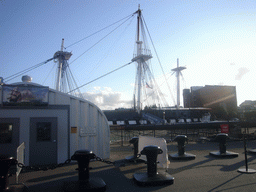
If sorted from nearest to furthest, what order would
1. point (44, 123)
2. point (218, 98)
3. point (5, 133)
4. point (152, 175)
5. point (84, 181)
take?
1. point (84, 181)
2. point (152, 175)
3. point (5, 133)
4. point (44, 123)
5. point (218, 98)

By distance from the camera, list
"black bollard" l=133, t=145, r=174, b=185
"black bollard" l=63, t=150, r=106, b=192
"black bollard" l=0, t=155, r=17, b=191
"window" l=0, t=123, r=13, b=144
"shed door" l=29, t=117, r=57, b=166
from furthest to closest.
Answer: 1. "shed door" l=29, t=117, r=57, b=166
2. "window" l=0, t=123, r=13, b=144
3. "black bollard" l=133, t=145, r=174, b=185
4. "black bollard" l=63, t=150, r=106, b=192
5. "black bollard" l=0, t=155, r=17, b=191

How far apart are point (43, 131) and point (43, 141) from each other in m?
0.46

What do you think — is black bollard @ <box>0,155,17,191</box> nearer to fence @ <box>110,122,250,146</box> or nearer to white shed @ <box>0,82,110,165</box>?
white shed @ <box>0,82,110,165</box>

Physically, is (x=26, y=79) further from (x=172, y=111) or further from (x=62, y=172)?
(x=172, y=111)

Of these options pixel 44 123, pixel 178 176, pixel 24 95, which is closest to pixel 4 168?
pixel 44 123

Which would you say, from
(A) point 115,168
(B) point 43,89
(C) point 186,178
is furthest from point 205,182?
(B) point 43,89

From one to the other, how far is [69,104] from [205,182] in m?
7.04

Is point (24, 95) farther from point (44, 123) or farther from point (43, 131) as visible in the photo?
point (43, 131)

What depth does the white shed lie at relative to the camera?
9.93 meters

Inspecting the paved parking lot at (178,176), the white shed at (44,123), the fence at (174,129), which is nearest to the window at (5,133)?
the white shed at (44,123)

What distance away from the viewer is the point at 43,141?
10.2m

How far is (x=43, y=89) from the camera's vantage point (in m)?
10.5

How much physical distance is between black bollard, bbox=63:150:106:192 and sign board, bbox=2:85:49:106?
4.68 metres

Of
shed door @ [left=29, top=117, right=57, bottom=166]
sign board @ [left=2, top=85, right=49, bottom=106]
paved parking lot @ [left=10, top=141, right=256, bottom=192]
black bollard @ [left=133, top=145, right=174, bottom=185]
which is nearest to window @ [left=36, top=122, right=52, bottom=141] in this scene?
shed door @ [left=29, top=117, right=57, bottom=166]
